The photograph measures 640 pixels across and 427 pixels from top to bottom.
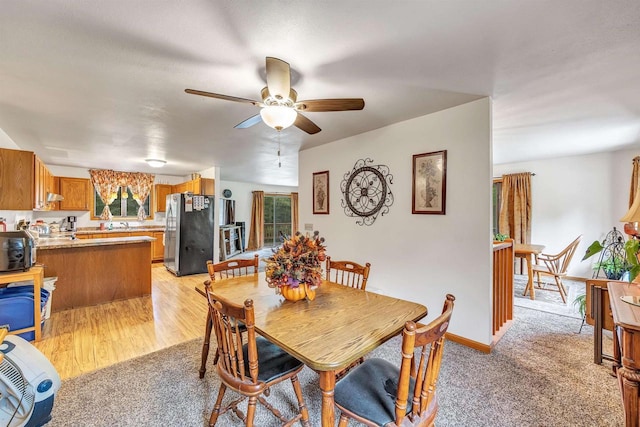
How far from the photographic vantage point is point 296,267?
1.61m

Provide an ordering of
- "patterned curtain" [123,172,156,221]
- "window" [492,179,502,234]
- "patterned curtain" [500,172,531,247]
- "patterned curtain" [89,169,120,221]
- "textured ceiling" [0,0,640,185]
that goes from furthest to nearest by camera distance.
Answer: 1. "patterned curtain" [123,172,156,221]
2. "patterned curtain" [89,169,120,221]
3. "window" [492,179,502,234]
4. "patterned curtain" [500,172,531,247]
5. "textured ceiling" [0,0,640,185]

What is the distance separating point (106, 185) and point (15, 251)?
423 centimetres

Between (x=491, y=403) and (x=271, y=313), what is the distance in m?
1.61

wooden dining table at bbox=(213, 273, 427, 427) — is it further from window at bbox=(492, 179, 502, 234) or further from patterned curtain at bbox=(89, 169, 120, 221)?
patterned curtain at bbox=(89, 169, 120, 221)

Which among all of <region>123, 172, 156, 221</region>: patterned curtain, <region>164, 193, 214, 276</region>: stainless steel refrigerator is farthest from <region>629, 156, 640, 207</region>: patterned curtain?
<region>123, 172, 156, 221</region>: patterned curtain

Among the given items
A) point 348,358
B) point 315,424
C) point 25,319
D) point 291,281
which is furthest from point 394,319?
point 25,319

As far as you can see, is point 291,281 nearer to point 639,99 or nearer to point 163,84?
→ point 163,84

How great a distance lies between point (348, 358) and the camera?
106 cm

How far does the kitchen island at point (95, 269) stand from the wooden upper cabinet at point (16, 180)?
2.09ft

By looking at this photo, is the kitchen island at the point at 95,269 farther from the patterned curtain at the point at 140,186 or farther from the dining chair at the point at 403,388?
the dining chair at the point at 403,388

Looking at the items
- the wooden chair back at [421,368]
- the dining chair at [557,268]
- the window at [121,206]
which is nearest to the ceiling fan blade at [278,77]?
the wooden chair back at [421,368]

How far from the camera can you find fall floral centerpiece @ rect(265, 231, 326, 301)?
1.61 metres

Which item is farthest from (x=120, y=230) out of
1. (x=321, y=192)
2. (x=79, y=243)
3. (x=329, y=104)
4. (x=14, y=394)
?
(x=329, y=104)

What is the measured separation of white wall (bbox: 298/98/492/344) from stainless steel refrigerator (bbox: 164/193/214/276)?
3.30 meters
